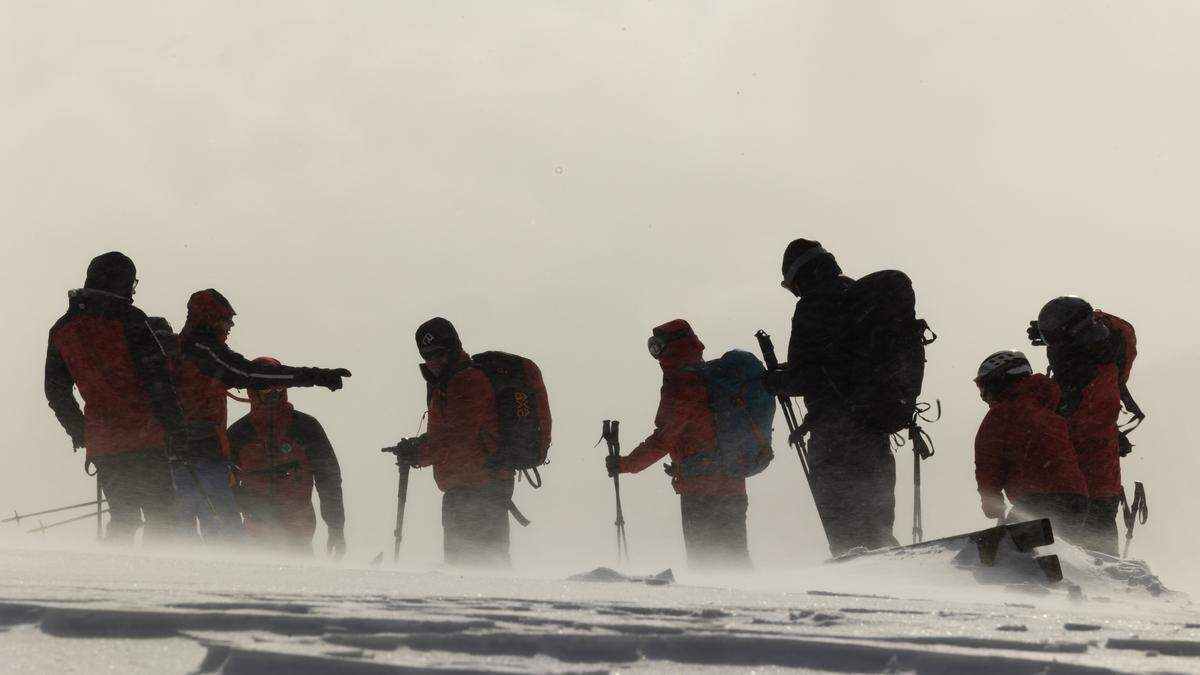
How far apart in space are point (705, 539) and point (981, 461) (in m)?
2.13

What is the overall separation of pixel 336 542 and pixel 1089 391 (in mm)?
5613

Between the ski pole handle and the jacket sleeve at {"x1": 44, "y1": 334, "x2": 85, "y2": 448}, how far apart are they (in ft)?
15.3

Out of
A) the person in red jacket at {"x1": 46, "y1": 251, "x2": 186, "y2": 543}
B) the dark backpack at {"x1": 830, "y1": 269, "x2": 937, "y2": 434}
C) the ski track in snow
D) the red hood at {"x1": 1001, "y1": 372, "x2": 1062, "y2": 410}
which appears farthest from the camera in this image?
the person in red jacket at {"x1": 46, "y1": 251, "x2": 186, "y2": 543}

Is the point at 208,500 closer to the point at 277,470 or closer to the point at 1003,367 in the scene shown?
the point at 277,470

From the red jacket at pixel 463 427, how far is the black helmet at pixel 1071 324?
3803 mm

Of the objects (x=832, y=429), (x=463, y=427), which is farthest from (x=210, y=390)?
(x=832, y=429)

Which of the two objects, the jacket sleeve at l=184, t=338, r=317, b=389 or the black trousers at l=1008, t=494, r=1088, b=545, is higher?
the jacket sleeve at l=184, t=338, r=317, b=389

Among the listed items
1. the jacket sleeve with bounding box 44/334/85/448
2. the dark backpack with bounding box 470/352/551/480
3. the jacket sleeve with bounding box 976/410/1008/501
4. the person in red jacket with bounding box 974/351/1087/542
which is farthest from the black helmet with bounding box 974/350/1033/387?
the jacket sleeve with bounding box 44/334/85/448

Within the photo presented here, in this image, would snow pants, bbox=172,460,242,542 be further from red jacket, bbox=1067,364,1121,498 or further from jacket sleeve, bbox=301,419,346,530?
red jacket, bbox=1067,364,1121,498

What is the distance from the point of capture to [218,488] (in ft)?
28.7

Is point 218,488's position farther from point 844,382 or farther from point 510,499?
point 844,382

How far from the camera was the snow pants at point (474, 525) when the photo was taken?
8.91 metres

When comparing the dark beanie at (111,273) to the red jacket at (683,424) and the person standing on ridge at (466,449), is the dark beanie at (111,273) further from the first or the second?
the red jacket at (683,424)

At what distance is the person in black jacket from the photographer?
7.82 meters
